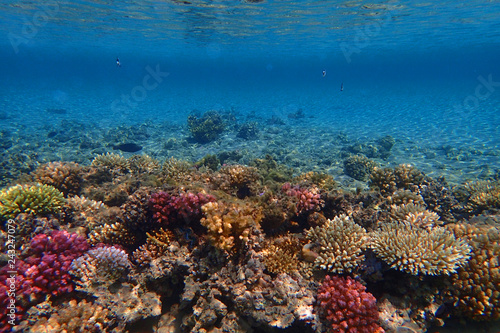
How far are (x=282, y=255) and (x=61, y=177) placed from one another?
7807 millimetres

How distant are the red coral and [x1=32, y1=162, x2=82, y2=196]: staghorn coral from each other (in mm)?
4312

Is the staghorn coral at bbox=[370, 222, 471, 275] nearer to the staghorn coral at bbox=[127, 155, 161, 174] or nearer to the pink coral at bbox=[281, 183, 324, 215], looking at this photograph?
the pink coral at bbox=[281, 183, 324, 215]

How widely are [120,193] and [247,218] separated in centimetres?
442

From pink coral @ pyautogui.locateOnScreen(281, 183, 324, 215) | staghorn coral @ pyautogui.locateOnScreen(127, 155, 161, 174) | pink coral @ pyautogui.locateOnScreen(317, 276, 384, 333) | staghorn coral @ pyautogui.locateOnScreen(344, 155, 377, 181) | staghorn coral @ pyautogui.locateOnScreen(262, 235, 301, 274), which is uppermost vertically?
pink coral @ pyautogui.locateOnScreen(281, 183, 324, 215)

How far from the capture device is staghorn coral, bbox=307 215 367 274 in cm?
435

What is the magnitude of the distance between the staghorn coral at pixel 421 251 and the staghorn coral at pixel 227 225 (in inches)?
93.0

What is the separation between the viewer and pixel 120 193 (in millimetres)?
7020

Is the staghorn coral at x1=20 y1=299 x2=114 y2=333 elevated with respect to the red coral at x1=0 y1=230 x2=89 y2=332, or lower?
lower

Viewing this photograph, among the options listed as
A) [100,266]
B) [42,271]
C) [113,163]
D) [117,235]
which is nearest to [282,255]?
[100,266]

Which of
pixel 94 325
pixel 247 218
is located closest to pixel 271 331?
pixel 247 218

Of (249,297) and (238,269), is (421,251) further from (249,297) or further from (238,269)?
(238,269)

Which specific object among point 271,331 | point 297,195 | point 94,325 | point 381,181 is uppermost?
point 297,195

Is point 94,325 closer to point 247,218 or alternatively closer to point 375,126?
point 247,218

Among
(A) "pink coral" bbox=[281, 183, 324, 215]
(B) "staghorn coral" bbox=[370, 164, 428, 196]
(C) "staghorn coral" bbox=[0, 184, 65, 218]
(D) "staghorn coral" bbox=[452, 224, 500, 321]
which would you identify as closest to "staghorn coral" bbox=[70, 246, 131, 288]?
(C) "staghorn coral" bbox=[0, 184, 65, 218]
